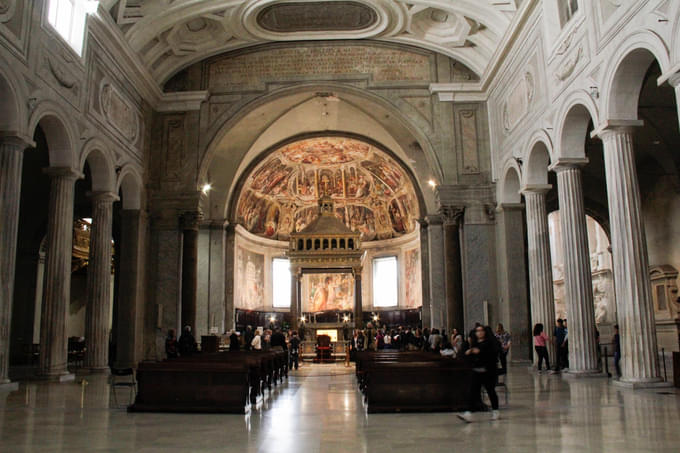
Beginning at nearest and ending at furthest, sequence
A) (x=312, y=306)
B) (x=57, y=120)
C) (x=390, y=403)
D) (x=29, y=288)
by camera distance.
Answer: (x=390, y=403) < (x=57, y=120) < (x=29, y=288) < (x=312, y=306)

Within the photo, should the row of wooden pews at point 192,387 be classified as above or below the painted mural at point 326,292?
below

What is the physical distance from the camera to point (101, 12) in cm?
1530

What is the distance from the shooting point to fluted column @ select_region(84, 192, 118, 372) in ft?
53.2

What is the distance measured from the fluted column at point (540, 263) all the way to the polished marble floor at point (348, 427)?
206 inches

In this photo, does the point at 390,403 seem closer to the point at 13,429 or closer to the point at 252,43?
the point at 13,429

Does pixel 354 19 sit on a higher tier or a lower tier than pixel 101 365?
higher

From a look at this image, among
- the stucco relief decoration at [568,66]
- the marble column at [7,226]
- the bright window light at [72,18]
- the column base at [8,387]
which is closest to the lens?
the column base at [8,387]

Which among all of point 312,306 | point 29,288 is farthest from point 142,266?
point 312,306

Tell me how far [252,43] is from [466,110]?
25.1 ft

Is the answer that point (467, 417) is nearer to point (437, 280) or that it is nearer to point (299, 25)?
point (437, 280)

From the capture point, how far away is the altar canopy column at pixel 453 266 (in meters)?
19.5

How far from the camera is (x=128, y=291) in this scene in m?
18.8

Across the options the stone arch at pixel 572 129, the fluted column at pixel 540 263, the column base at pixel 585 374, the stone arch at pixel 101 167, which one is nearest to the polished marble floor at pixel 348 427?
the column base at pixel 585 374

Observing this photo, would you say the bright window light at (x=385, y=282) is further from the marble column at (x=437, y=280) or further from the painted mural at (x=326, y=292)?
the marble column at (x=437, y=280)
